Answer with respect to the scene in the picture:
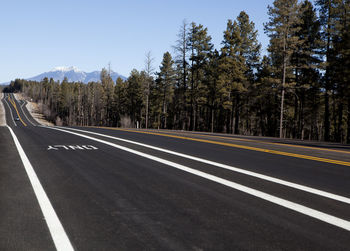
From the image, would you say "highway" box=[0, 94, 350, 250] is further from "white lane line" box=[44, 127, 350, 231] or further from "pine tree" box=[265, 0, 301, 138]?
"pine tree" box=[265, 0, 301, 138]

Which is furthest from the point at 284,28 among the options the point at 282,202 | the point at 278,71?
the point at 282,202

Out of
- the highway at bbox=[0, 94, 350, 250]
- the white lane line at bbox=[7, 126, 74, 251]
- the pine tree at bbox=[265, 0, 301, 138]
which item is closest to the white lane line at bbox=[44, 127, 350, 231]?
the highway at bbox=[0, 94, 350, 250]

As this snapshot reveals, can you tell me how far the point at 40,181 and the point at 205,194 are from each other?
3.03 m

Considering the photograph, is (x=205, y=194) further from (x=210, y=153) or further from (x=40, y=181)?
(x=210, y=153)

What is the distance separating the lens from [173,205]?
416 cm

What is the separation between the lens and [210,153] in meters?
8.95

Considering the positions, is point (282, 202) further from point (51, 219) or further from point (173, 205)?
point (51, 219)

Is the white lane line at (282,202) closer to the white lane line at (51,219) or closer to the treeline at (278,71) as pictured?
the white lane line at (51,219)

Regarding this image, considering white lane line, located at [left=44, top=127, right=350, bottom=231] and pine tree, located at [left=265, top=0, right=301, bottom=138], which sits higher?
pine tree, located at [left=265, top=0, right=301, bottom=138]

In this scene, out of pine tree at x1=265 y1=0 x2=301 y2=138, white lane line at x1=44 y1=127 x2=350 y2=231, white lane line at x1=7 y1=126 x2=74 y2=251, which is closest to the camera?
white lane line at x1=7 y1=126 x2=74 y2=251

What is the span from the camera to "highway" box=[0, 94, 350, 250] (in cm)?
309

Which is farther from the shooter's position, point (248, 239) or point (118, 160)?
point (118, 160)

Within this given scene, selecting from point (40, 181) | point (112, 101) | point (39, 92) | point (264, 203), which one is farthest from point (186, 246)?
point (39, 92)

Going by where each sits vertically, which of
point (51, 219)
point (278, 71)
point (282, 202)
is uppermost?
point (278, 71)
